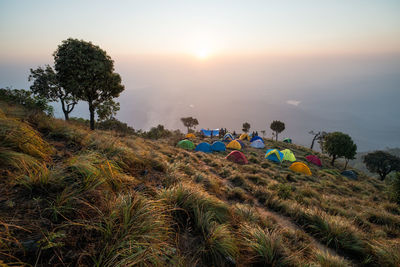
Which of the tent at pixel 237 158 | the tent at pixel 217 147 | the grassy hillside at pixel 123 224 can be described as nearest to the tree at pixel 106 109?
the grassy hillside at pixel 123 224

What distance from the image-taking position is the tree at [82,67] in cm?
1275

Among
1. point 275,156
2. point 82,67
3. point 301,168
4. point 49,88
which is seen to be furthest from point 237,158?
point 49,88

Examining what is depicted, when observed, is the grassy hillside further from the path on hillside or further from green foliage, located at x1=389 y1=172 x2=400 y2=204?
green foliage, located at x1=389 y1=172 x2=400 y2=204

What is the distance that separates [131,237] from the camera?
2.20 m

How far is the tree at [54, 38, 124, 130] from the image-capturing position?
12750 millimetres

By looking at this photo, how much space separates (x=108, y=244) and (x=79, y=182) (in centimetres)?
147

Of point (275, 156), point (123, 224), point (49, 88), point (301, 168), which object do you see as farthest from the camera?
point (275, 156)

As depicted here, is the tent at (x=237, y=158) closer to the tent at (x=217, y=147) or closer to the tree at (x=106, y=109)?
the tent at (x=217, y=147)

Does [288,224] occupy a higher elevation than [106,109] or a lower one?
lower

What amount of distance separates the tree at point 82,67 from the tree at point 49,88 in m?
1.65

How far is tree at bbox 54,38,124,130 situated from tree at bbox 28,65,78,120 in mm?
1652

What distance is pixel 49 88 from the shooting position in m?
15.1

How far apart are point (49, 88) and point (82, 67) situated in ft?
17.3

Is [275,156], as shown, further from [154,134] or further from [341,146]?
[341,146]
